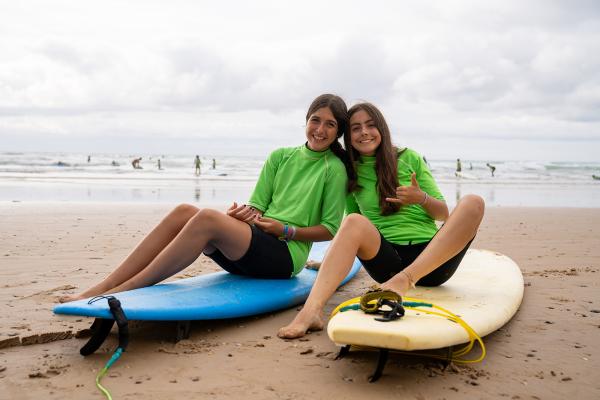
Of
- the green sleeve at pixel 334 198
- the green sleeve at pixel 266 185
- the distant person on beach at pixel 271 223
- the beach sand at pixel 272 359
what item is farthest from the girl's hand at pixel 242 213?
the beach sand at pixel 272 359

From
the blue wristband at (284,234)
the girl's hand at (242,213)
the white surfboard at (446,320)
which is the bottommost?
the white surfboard at (446,320)

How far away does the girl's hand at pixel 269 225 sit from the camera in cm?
341

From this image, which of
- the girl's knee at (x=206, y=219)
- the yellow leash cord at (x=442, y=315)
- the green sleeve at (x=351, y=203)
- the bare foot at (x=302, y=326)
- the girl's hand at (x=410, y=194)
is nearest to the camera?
the yellow leash cord at (x=442, y=315)

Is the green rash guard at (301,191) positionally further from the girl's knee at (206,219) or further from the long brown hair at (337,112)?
the girl's knee at (206,219)

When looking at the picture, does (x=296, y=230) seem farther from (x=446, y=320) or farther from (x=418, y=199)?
(x=446, y=320)

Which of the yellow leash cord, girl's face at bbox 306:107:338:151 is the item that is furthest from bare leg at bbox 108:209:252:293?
the yellow leash cord

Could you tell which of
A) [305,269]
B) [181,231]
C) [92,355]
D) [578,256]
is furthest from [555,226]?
[92,355]

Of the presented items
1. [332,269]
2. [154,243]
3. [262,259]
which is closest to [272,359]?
[332,269]

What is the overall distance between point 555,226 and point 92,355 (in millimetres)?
7347

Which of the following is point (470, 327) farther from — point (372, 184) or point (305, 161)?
point (305, 161)

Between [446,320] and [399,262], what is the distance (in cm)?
76

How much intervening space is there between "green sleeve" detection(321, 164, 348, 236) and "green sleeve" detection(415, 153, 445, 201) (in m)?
0.46

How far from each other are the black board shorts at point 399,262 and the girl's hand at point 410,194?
25cm

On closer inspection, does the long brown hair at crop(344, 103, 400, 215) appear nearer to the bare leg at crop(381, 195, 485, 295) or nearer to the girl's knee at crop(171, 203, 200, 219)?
the bare leg at crop(381, 195, 485, 295)
